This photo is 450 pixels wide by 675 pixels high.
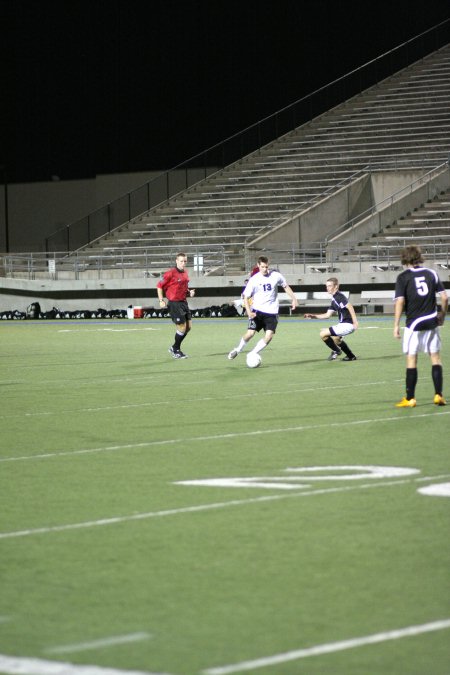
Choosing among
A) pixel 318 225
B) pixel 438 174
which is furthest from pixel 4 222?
pixel 438 174

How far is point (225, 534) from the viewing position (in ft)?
24.9

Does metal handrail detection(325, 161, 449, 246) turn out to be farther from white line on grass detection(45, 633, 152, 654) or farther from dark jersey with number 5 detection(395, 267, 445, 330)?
white line on grass detection(45, 633, 152, 654)

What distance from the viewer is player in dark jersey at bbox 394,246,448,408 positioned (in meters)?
14.2

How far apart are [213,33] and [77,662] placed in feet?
186

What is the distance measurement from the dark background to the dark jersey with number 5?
45877 millimetres

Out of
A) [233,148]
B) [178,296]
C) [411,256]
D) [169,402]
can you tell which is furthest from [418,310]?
[233,148]

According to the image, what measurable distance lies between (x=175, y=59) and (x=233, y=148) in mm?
5534

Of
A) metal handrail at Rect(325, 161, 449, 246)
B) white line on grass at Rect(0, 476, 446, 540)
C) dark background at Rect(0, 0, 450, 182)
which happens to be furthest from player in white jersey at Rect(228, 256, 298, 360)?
dark background at Rect(0, 0, 450, 182)

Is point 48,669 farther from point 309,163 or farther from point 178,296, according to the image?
point 309,163

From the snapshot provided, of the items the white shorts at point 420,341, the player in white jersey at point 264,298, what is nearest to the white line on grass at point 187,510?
the white shorts at point 420,341

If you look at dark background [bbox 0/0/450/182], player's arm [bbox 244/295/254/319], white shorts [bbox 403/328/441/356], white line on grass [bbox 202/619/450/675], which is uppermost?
dark background [bbox 0/0/450/182]

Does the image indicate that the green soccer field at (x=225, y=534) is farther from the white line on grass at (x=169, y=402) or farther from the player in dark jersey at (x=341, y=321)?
the player in dark jersey at (x=341, y=321)

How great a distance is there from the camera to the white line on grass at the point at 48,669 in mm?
4863

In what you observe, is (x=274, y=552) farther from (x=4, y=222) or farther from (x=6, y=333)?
(x=4, y=222)
